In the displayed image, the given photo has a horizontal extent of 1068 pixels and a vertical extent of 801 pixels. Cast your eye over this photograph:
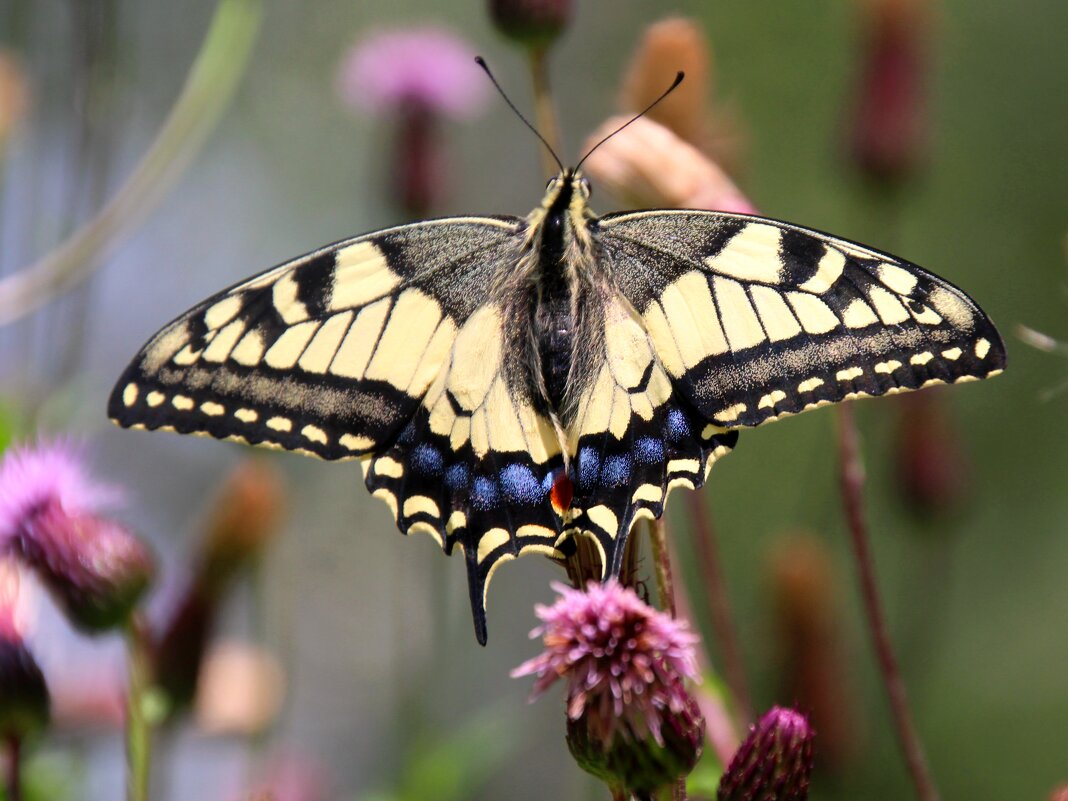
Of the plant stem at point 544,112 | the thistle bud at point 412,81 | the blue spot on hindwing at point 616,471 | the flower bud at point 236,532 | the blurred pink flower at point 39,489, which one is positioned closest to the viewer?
the blue spot on hindwing at point 616,471

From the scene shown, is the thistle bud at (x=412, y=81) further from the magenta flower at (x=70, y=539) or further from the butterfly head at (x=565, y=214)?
the magenta flower at (x=70, y=539)

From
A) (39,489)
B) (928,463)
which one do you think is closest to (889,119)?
(928,463)

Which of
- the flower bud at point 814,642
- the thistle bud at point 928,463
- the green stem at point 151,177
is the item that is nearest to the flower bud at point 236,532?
the green stem at point 151,177

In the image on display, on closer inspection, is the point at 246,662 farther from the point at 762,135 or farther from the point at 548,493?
the point at 762,135

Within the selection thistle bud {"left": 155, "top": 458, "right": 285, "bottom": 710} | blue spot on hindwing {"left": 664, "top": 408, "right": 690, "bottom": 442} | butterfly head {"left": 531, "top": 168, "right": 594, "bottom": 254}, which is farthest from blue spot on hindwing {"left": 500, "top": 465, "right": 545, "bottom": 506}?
thistle bud {"left": 155, "top": 458, "right": 285, "bottom": 710}

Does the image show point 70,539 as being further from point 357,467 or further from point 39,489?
point 357,467
